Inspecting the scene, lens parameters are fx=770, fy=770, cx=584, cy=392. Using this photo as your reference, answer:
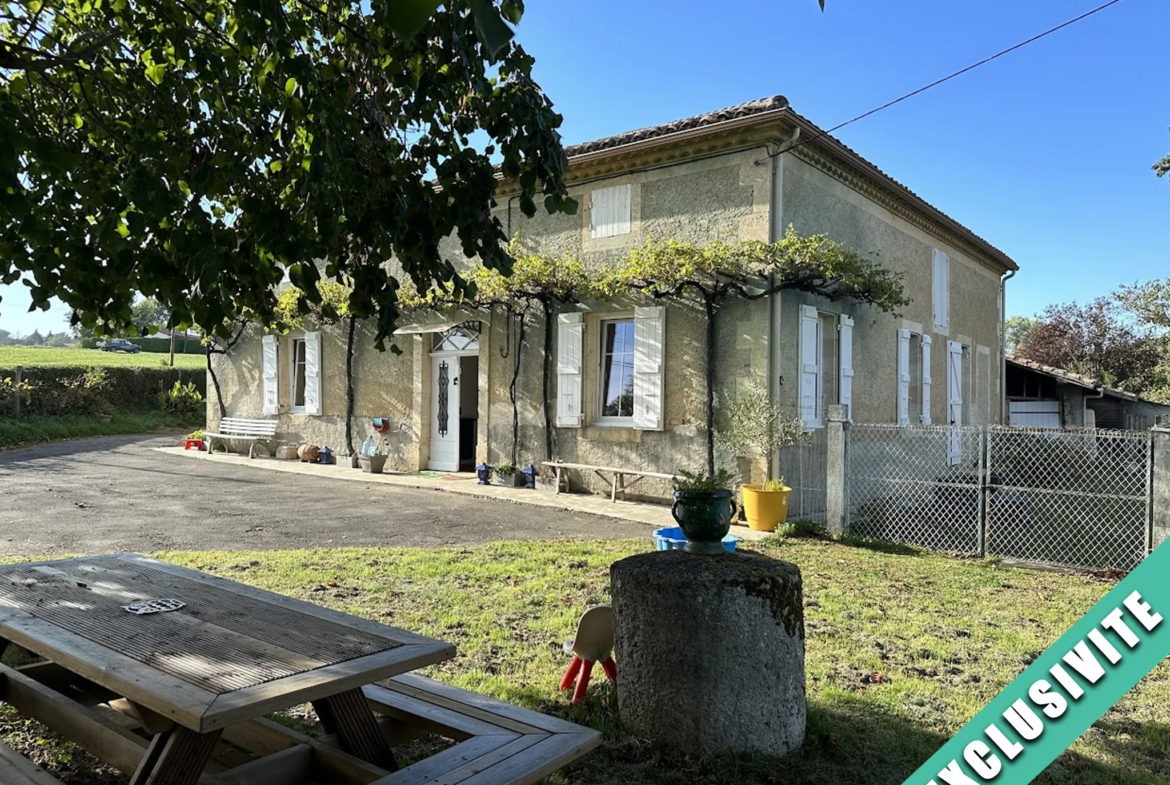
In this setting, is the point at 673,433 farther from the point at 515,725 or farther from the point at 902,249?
the point at 515,725

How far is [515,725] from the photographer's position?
2605 mm

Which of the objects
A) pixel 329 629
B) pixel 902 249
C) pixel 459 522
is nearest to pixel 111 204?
pixel 329 629

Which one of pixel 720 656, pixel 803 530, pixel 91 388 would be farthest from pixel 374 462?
pixel 91 388

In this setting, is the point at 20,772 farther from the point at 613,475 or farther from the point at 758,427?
the point at 613,475

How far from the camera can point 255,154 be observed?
12.4 ft

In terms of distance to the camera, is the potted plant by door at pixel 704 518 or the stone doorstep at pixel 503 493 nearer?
the potted plant by door at pixel 704 518

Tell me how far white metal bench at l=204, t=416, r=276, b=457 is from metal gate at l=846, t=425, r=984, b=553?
11.2 meters

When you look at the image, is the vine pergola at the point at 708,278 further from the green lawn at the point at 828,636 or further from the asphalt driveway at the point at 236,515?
the green lawn at the point at 828,636

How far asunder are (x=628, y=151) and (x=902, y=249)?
5621 mm

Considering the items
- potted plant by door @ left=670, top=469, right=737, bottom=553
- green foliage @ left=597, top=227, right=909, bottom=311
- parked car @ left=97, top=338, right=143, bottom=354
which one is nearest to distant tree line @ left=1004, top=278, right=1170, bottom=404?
green foliage @ left=597, top=227, right=909, bottom=311

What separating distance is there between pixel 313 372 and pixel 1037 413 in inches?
739

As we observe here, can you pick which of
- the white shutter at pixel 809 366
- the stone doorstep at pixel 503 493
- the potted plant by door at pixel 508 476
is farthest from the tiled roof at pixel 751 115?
the stone doorstep at pixel 503 493

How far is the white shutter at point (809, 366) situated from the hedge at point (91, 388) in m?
18.8

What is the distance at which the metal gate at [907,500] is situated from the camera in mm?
7715
